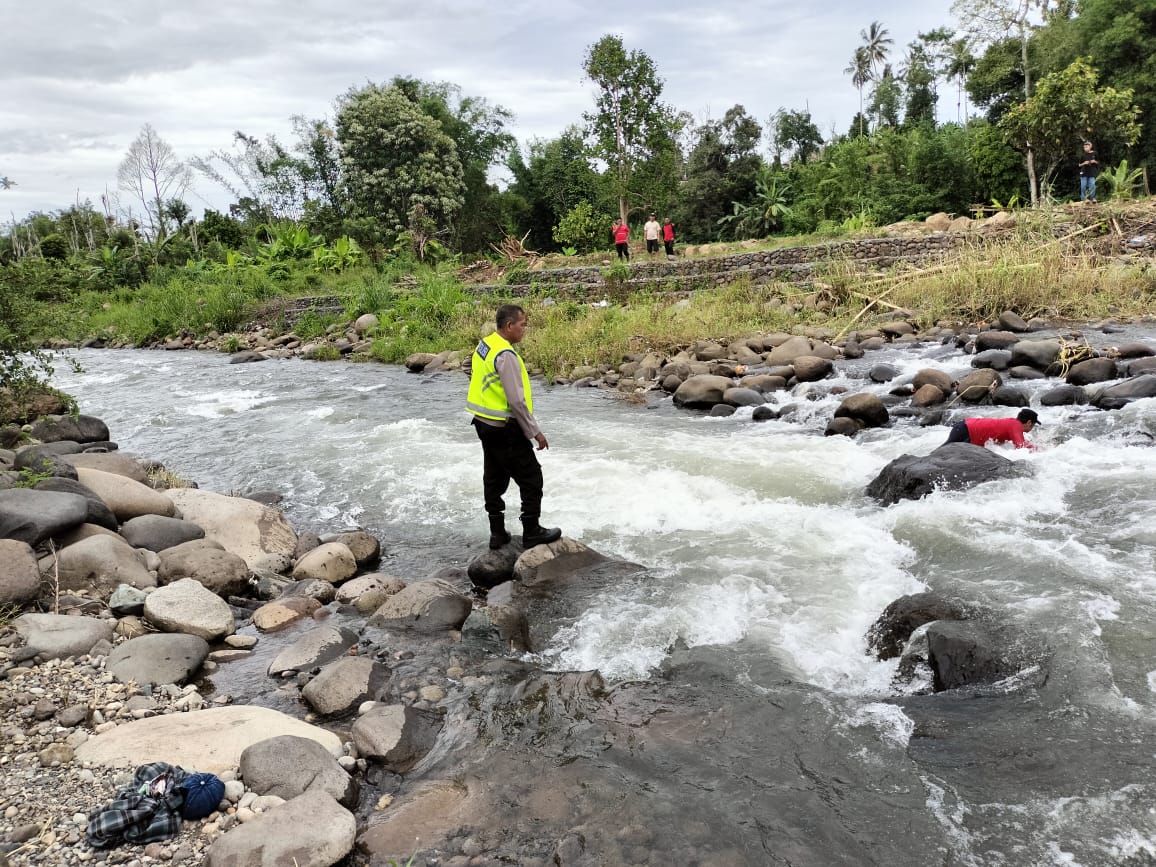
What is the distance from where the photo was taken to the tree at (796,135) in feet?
142

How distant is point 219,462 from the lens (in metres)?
10.0

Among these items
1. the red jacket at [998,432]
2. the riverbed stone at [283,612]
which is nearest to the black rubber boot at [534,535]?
the riverbed stone at [283,612]

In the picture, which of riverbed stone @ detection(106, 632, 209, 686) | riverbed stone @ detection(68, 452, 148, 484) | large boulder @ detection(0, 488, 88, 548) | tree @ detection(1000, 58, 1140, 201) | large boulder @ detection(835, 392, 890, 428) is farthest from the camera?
tree @ detection(1000, 58, 1140, 201)

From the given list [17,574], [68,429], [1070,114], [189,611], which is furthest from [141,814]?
[1070,114]

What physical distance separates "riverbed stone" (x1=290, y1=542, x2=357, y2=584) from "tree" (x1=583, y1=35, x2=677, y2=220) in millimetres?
22047

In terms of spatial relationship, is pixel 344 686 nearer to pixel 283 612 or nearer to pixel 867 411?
pixel 283 612

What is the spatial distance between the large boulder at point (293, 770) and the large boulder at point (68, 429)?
7699 mm

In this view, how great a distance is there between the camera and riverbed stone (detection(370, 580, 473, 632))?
5008 millimetres

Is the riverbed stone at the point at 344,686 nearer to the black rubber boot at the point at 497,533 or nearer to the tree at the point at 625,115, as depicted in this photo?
the black rubber boot at the point at 497,533

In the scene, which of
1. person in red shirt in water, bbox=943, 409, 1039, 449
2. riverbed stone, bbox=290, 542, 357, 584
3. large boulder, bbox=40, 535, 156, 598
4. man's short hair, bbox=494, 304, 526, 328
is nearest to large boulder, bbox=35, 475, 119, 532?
large boulder, bbox=40, 535, 156, 598

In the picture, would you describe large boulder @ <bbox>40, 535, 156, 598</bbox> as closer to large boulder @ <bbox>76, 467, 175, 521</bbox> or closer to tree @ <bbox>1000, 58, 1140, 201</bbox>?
large boulder @ <bbox>76, 467, 175, 521</bbox>

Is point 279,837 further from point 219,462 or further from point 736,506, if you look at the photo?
point 219,462

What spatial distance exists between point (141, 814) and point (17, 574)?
240 cm

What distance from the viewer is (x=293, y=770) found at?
10.8ft
